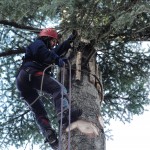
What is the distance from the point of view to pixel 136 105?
7.54m

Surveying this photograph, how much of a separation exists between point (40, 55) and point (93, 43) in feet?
2.59

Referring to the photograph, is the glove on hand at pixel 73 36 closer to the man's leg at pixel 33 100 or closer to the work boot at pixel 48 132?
the man's leg at pixel 33 100

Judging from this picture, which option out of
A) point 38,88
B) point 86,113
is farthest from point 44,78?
point 86,113

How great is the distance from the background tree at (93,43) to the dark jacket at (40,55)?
1.04ft

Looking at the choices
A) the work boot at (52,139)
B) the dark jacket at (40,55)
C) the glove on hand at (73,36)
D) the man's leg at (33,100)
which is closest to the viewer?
the work boot at (52,139)

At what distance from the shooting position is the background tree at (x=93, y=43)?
487 centimetres

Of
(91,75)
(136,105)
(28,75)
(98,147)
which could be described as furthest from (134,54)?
(98,147)

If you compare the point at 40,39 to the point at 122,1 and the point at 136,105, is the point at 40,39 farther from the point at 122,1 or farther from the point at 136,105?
the point at 136,105

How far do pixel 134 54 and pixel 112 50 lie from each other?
0.47 metres

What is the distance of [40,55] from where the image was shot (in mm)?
5008

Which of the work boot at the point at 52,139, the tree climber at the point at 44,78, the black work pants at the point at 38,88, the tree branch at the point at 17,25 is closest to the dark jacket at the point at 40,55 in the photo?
the tree climber at the point at 44,78

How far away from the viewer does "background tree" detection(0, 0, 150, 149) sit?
487 cm

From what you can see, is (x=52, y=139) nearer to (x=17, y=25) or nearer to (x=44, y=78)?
(x=44, y=78)

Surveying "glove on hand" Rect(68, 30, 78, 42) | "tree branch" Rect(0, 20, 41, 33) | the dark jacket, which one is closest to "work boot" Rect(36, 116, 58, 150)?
the dark jacket
